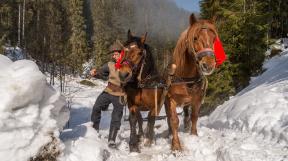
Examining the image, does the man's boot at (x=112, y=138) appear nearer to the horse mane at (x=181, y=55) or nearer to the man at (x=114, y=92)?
the man at (x=114, y=92)

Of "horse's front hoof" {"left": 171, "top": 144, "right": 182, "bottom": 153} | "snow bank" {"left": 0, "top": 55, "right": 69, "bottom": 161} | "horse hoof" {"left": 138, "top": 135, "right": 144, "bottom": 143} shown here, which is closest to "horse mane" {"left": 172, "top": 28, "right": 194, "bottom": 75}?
"horse's front hoof" {"left": 171, "top": 144, "right": 182, "bottom": 153}

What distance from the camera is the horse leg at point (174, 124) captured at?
751 cm

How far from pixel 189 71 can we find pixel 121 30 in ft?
204

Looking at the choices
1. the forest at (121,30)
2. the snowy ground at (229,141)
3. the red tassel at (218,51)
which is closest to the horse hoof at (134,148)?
the snowy ground at (229,141)

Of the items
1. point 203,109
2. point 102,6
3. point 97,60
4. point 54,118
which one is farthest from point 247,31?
point 102,6

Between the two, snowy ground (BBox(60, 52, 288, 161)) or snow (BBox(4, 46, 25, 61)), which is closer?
snowy ground (BBox(60, 52, 288, 161))

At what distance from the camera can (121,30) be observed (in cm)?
6925

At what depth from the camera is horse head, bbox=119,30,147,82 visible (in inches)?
279

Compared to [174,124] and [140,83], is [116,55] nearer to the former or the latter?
[140,83]

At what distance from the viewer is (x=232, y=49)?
53.1ft

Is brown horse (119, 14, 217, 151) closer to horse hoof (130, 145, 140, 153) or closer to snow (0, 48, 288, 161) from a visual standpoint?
horse hoof (130, 145, 140, 153)

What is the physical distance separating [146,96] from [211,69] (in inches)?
73.9

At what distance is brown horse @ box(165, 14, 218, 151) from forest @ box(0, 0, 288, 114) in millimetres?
780

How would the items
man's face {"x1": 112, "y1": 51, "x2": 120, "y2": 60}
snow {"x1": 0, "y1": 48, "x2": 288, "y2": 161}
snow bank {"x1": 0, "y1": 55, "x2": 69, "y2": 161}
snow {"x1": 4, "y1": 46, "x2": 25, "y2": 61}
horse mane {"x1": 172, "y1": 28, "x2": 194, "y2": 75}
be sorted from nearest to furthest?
snow bank {"x1": 0, "y1": 55, "x2": 69, "y2": 161}, snow {"x1": 0, "y1": 48, "x2": 288, "y2": 161}, horse mane {"x1": 172, "y1": 28, "x2": 194, "y2": 75}, man's face {"x1": 112, "y1": 51, "x2": 120, "y2": 60}, snow {"x1": 4, "y1": 46, "x2": 25, "y2": 61}
